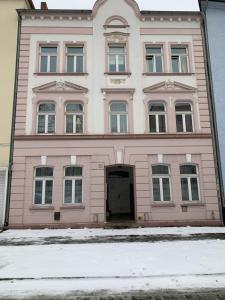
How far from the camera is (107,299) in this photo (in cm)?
509

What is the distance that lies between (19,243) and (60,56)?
33.0 ft

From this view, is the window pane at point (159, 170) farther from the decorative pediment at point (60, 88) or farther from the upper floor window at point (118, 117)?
the decorative pediment at point (60, 88)

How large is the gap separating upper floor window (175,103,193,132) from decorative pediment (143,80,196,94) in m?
0.75

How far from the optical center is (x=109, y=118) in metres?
15.0

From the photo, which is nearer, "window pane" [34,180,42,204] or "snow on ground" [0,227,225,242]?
"snow on ground" [0,227,225,242]

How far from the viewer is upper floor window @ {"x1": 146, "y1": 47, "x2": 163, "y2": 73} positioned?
15.9 metres

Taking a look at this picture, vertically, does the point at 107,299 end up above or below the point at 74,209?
below

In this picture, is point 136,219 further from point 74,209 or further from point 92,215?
point 74,209

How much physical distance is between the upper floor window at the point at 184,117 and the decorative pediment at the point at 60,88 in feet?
16.7

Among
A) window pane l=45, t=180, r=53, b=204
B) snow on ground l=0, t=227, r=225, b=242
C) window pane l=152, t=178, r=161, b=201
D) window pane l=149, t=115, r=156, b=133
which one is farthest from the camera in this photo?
window pane l=149, t=115, r=156, b=133

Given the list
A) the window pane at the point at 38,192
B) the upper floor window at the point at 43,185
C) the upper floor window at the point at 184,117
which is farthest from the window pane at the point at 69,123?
the upper floor window at the point at 184,117

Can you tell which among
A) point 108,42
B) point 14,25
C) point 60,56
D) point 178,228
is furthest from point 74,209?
point 14,25

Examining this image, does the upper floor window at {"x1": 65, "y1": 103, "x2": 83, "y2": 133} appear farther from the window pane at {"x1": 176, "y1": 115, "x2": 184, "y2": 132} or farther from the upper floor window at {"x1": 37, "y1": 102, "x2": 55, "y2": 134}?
the window pane at {"x1": 176, "y1": 115, "x2": 184, "y2": 132}

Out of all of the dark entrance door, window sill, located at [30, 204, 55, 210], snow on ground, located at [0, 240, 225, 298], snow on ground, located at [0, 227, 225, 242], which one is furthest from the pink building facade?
snow on ground, located at [0, 240, 225, 298]
